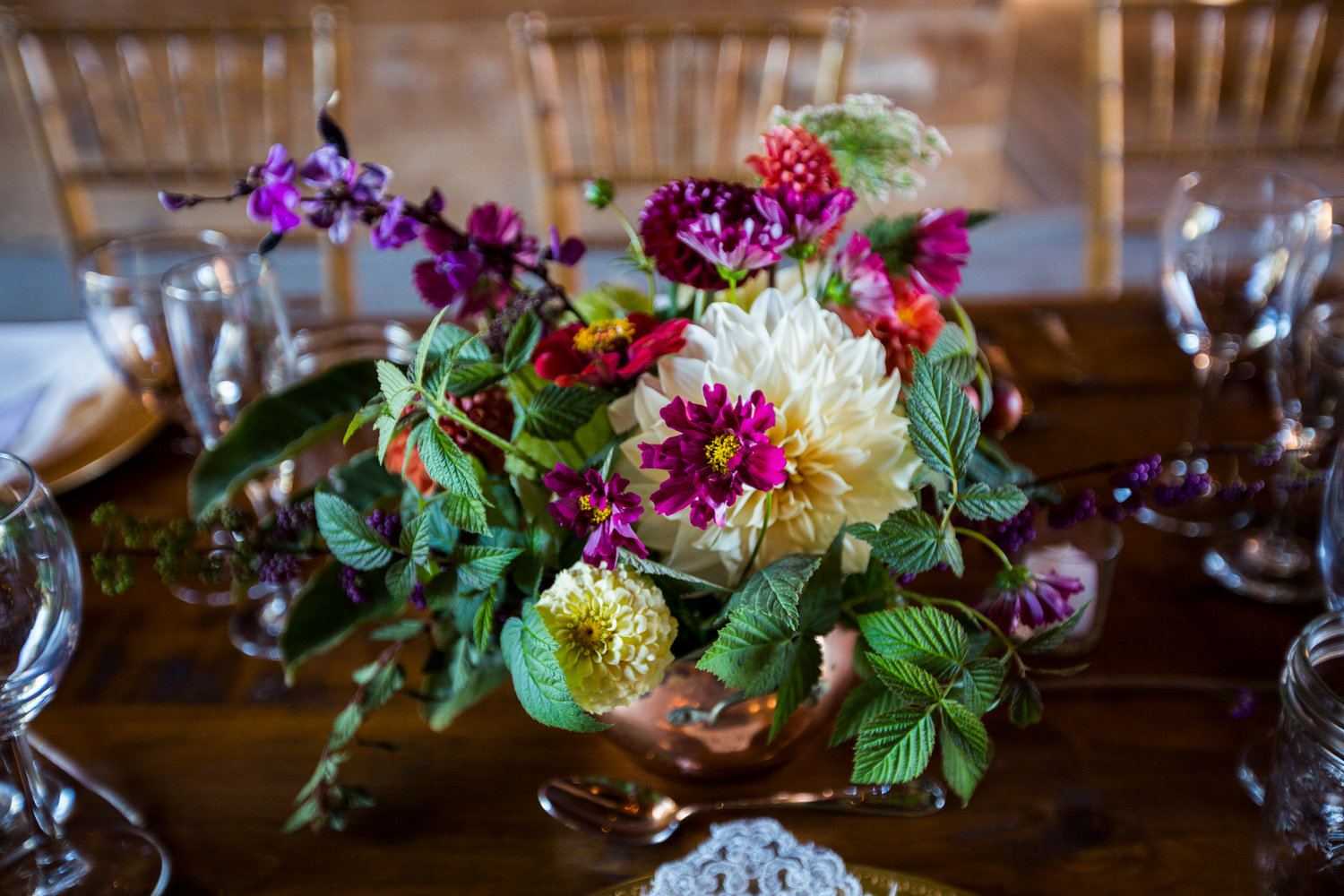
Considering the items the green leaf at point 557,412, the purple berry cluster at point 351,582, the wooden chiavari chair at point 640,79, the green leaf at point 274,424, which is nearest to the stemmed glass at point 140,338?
the green leaf at point 274,424

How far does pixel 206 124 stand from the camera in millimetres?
3141

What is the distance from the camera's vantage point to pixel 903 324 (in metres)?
0.50

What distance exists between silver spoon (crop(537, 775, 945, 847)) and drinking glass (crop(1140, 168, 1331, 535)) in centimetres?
33

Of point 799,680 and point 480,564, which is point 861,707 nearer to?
point 799,680

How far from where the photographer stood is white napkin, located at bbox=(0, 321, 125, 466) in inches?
30.9

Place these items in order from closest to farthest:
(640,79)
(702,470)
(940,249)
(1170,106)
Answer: (702,470) < (940,249) < (640,79) < (1170,106)

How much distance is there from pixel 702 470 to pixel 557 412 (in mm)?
89

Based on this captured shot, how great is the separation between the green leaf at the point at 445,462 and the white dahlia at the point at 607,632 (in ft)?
0.18

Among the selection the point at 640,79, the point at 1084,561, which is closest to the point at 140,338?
the point at 1084,561

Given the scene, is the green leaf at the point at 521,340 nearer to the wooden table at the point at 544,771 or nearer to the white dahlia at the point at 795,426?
the white dahlia at the point at 795,426

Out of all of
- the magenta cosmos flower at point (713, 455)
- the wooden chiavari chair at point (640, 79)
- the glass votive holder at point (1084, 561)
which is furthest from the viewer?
the wooden chiavari chair at point (640, 79)

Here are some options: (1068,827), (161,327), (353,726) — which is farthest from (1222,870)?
(161,327)

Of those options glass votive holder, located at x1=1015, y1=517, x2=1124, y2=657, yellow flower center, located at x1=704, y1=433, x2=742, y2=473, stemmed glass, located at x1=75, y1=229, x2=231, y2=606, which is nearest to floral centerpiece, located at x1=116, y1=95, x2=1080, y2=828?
yellow flower center, located at x1=704, y1=433, x2=742, y2=473

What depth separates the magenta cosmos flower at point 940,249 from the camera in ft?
1.60
